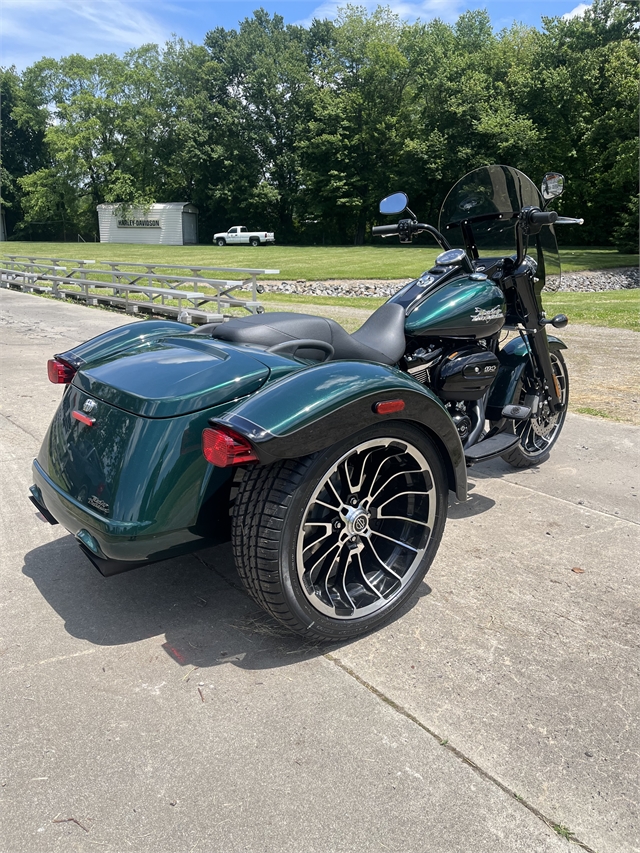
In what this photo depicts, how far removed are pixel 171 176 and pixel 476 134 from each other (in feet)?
89.7

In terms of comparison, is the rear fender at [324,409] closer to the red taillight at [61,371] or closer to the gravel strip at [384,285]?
the red taillight at [61,371]

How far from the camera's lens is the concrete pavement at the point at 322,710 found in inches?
68.6

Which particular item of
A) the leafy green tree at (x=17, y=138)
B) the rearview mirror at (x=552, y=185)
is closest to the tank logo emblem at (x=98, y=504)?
the rearview mirror at (x=552, y=185)

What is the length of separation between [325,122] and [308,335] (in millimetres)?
53059

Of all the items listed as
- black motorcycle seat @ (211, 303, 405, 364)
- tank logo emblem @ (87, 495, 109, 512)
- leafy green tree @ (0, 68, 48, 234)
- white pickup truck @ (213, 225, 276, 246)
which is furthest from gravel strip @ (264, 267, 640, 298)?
leafy green tree @ (0, 68, 48, 234)

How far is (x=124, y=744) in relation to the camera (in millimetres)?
2016

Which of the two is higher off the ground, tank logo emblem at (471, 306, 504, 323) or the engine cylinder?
tank logo emblem at (471, 306, 504, 323)

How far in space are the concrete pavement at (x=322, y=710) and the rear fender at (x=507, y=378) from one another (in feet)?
2.90

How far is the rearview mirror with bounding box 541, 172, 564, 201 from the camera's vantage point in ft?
12.5

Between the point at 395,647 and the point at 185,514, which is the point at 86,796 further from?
the point at 395,647

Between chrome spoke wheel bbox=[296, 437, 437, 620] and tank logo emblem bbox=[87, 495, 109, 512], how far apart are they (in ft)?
2.29

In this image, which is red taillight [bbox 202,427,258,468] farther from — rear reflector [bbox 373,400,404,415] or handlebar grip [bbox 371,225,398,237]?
handlebar grip [bbox 371,225,398,237]

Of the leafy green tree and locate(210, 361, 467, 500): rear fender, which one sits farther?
the leafy green tree

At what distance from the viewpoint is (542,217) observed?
3.83 meters
